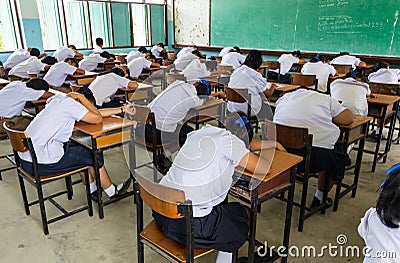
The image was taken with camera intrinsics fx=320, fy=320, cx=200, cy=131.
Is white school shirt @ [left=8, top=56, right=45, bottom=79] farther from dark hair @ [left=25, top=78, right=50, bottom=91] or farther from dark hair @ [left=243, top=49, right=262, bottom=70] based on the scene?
dark hair @ [left=243, top=49, right=262, bottom=70]

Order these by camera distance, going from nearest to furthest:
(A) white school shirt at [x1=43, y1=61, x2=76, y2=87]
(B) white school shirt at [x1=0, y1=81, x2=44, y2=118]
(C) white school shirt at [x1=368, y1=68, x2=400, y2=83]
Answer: (B) white school shirt at [x1=0, y1=81, x2=44, y2=118]
(C) white school shirt at [x1=368, y1=68, x2=400, y2=83]
(A) white school shirt at [x1=43, y1=61, x2=76, y2=87]

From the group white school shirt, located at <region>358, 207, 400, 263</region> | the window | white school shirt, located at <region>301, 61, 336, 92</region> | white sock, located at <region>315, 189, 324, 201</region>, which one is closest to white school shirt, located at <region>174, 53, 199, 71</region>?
white school shirt, located at <region>301, 61, 336, 92</region>

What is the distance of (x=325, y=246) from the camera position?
2.20 metres

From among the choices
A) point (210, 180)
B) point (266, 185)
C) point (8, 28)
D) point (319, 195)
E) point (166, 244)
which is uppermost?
point (8, 28)

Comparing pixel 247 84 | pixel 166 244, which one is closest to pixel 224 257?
pixel 166 244

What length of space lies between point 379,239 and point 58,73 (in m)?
4.60

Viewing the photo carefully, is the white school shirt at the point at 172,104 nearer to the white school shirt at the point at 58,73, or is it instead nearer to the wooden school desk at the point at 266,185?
the wooden school desk at the point at 266,185

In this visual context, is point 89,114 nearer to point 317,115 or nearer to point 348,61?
point 317,115

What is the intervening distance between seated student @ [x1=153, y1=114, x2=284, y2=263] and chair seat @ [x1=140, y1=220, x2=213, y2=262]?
0.03m

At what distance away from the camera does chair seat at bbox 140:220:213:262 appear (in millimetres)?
1477

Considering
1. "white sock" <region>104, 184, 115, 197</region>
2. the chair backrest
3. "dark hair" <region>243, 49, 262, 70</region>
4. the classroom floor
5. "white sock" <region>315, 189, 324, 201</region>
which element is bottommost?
the classroom floor

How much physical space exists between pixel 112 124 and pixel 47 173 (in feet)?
1.88

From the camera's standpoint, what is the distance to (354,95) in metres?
3.02

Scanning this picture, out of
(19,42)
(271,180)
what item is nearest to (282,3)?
(19,42)
